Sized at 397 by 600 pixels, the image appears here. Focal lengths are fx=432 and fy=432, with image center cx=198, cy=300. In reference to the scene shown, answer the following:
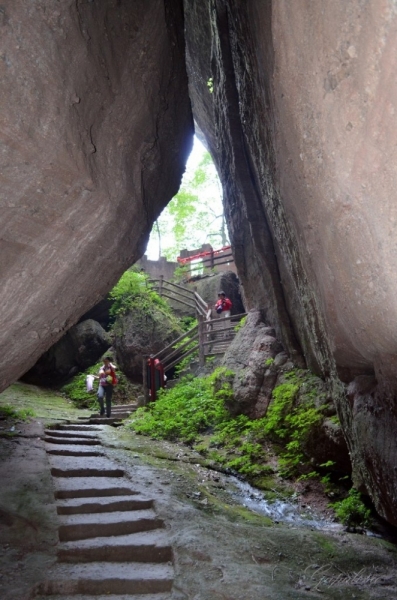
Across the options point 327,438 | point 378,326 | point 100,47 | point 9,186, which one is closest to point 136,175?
point 100,47

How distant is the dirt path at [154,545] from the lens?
4.27m

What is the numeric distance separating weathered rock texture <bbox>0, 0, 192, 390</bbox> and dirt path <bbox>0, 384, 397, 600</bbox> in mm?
2018

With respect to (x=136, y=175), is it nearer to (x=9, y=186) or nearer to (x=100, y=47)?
(x=100, y=47)

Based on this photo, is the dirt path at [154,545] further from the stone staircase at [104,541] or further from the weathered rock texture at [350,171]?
the weathered rock texture at [350,171]

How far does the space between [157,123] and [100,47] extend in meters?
1.94

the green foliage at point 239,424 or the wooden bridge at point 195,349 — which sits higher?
the wooden bridge at point 195,349

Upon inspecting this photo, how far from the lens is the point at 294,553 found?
203 inches

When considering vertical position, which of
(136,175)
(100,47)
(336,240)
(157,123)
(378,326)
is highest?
(157,123)

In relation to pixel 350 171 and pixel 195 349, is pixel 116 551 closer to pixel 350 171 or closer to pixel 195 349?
pixel 350 171

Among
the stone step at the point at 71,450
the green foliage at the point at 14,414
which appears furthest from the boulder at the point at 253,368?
the green foliage at the point at 14,414

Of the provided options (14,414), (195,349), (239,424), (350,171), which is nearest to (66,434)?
(14,414)

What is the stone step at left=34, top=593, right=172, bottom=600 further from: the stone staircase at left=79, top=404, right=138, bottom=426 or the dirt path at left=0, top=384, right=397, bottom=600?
the stone staircase at left=79, top=404, right=138, bottom=426

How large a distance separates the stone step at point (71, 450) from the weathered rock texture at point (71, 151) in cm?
419

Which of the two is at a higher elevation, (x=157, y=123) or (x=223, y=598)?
(x=157, y=123)
